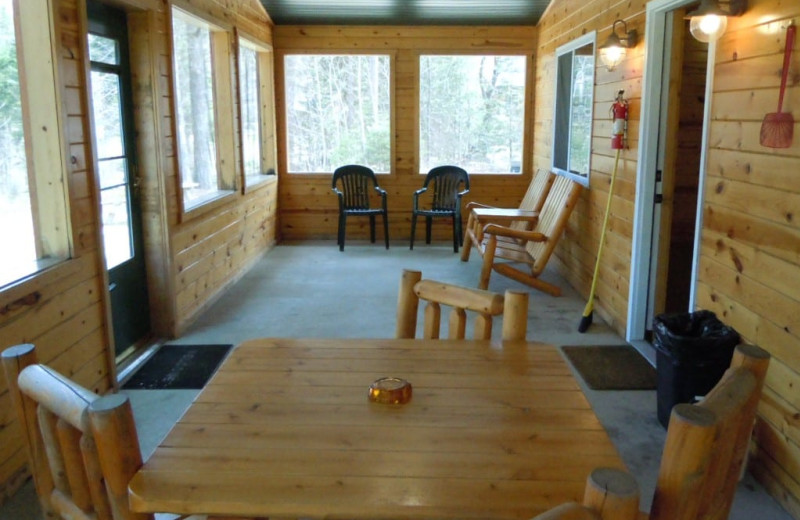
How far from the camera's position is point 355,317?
458 centimetres

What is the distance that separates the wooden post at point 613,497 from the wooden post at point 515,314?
1028 millimetres

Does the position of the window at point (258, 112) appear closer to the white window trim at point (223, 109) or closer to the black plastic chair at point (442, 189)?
the white window trim at point (223, 109)

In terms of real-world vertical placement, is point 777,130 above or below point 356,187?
above

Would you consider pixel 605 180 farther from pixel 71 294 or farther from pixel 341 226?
pixel 71 294

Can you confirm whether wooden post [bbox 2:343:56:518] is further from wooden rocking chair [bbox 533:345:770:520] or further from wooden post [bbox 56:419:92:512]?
wooden rocking chair [bbox 533:345:770:520]

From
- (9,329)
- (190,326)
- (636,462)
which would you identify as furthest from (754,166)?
(190,326)

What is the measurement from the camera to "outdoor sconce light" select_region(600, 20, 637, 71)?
4.09m

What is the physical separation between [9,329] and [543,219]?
402 cm

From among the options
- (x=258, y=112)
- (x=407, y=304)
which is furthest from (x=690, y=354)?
(x=258, y=112)

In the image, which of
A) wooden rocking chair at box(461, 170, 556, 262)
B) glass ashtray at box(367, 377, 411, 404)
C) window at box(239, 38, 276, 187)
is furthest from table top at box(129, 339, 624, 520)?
window at box(239, 38, 276, 187)

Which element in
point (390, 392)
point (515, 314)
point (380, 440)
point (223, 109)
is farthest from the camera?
point (223, 109)

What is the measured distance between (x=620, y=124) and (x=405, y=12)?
3275 millimetres

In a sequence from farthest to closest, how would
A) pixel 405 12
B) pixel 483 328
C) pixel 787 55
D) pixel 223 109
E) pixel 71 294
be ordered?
pixel 405 12 → pixel 223 109 → pixel 71 294 → pixel 787 55 → pixel 483 328

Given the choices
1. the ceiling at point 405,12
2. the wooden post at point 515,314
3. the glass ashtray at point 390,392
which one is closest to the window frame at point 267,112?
the ceiling at point 405,12
